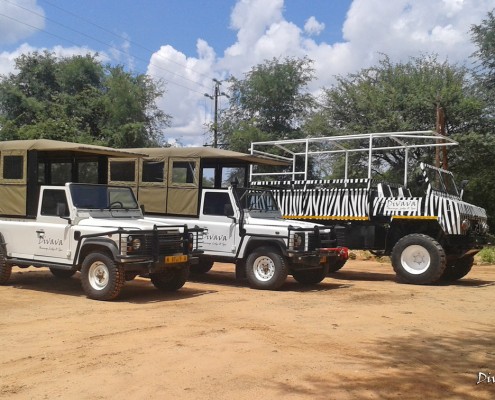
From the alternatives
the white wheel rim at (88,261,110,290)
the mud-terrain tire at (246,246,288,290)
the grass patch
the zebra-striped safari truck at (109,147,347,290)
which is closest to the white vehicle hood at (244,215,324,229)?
the zebra-striped safari truck at (109,147,347,290)

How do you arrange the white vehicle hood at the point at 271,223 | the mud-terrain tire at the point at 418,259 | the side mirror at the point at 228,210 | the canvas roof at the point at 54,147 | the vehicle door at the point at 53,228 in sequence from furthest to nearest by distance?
the mud-terrain tire at the point at 418,259 < the side mirror at the point at 228,210 < the white vehicle hood at the point at 271,223 < the canvas roof at the point at 54,147 < the vehicle door at the point at 53,228

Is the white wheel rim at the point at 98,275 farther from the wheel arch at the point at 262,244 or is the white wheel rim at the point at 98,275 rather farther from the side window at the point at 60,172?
the wheel arch at the point at 262,244

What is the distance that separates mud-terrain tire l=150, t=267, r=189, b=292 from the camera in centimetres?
1086

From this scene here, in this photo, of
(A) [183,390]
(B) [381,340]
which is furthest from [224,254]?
(A) [183,390]

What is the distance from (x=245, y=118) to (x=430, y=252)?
22.3 metres

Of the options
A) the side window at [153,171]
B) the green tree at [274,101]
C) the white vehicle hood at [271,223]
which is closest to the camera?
the white vehicle hood at [271,223]

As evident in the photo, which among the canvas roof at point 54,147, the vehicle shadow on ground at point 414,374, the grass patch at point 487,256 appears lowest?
the vehicle shadow on ground at point 414,374

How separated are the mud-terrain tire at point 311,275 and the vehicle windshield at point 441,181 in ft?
10.3

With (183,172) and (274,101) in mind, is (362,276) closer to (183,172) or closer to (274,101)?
(183,172)

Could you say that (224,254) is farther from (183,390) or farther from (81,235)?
(183,390)

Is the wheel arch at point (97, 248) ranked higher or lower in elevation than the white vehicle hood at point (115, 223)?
lower

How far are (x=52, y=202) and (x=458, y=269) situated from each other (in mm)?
9059

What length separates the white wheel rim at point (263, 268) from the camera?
11.3 m

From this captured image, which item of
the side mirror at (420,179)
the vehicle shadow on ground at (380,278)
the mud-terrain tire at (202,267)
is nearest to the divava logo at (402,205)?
the side mirror at (420,179)
